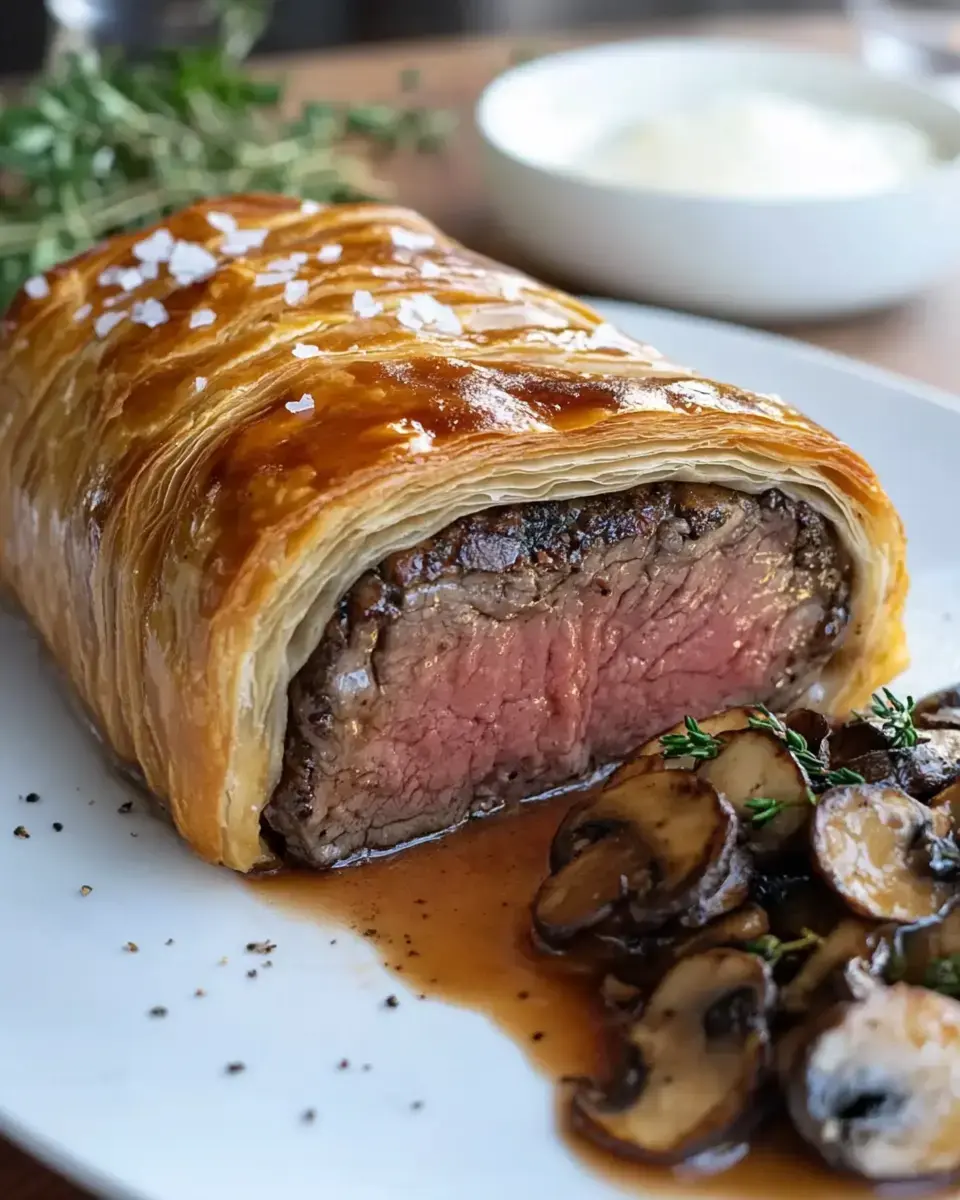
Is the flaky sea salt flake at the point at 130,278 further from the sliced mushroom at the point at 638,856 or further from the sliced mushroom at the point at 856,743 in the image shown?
the sliced mushroom at the point at 856,743

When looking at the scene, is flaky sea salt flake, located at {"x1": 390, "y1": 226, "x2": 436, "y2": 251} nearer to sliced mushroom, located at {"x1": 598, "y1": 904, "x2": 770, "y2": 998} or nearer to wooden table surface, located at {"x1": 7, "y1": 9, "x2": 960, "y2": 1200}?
sliced mushroom, located at {"x1": 598, "y1": 904, "x2": 770, "y2": 998}

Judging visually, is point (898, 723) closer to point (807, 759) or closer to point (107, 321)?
point (807, 759)

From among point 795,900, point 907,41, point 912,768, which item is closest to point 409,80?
point 907,41

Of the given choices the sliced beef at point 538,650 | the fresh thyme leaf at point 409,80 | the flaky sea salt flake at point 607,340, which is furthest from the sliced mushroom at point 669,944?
the fresh thyme leaf at point 409,80

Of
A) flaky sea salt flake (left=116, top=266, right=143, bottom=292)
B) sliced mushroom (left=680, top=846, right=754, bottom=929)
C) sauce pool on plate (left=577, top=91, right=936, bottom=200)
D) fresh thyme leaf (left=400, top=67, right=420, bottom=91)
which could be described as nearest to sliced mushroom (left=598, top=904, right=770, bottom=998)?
sliced mushroom (left=680, top=846, right=754, bottom=929)

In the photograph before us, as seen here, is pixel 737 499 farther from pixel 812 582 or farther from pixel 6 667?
pixel 6 667
